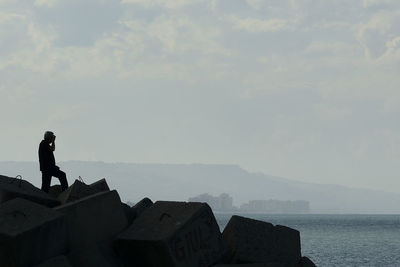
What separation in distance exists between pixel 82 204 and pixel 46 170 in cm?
301

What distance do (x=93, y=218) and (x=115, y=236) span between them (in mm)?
362

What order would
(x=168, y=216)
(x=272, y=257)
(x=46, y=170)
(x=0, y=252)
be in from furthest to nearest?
(x=46, y=170) < (x=272, y=257) < (x=168, y=216) < (x=0, y=252)

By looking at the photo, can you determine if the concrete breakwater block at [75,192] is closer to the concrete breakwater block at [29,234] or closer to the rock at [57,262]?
the concrete breakwater block at [29,234]

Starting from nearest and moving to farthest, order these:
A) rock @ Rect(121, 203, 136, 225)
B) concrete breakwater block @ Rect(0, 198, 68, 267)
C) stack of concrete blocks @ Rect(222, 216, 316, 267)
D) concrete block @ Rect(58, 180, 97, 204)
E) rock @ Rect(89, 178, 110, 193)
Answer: concrete breakwater block @ Rect(0, 198, 68, 267), stack of concrete blocks @ Rect(222, 216, 316, 267), rock @ Rect(121, 203, 136, 225), concrete block @ Rect(58, 180, 97, 204), rock @ Rect(89, 178, 110, 193)

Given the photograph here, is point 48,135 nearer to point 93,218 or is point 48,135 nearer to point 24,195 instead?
point 24,195

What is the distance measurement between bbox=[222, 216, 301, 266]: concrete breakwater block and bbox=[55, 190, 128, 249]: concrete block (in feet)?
4.94

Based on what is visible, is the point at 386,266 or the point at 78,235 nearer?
the point at 78,235

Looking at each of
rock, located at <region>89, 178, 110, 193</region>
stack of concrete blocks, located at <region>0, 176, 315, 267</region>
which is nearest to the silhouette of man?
rock, located at <region>89, 178, 110, 193</region>

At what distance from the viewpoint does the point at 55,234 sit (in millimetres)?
6477

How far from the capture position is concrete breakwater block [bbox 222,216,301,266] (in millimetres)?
8180

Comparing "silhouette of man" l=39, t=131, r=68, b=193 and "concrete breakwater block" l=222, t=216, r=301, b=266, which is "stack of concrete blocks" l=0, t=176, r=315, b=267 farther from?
"silhouette of man" l=39, t=131, r=68, b=193

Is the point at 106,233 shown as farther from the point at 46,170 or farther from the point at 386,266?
the point at 386,266

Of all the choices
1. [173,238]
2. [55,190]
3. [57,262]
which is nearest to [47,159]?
[55,190]

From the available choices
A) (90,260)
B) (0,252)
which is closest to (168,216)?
(90,260)
